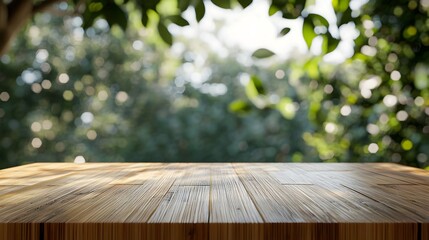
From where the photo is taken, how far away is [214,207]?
871mm

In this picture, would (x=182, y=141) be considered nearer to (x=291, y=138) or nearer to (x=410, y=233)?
(x=291, y=138)

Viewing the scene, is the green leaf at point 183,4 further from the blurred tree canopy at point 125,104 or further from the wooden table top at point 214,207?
the blurred tree canopy at point 125,104

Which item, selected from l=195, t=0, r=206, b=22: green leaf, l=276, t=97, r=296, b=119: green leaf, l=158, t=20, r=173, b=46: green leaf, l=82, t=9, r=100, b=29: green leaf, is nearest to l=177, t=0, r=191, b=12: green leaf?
l=195, t=0, r=206, b=22: green leaf

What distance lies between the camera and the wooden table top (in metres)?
0.74

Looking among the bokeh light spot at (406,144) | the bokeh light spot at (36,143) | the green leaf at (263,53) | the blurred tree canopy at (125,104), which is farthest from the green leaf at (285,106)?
the bokeh light spot at (36,143)

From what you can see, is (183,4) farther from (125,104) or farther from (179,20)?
(125,104)

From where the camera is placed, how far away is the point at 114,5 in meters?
1.59

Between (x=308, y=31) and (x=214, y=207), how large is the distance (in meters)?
0.75

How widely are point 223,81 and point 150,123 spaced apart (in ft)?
4.01

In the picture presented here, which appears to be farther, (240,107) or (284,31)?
(240,107)

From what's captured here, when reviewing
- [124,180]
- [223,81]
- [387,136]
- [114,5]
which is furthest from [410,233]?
[223,81]

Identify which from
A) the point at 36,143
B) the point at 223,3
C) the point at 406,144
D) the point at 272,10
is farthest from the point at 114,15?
the point at 36,143

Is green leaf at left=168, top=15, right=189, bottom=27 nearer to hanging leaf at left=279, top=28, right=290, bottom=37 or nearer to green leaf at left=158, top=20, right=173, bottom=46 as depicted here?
green leaf at left=158, top=20, right=173, bottom=46

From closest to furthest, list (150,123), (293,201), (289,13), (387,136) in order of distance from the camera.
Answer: (293,201) → (289,13) → (387,136) → (150,123)
